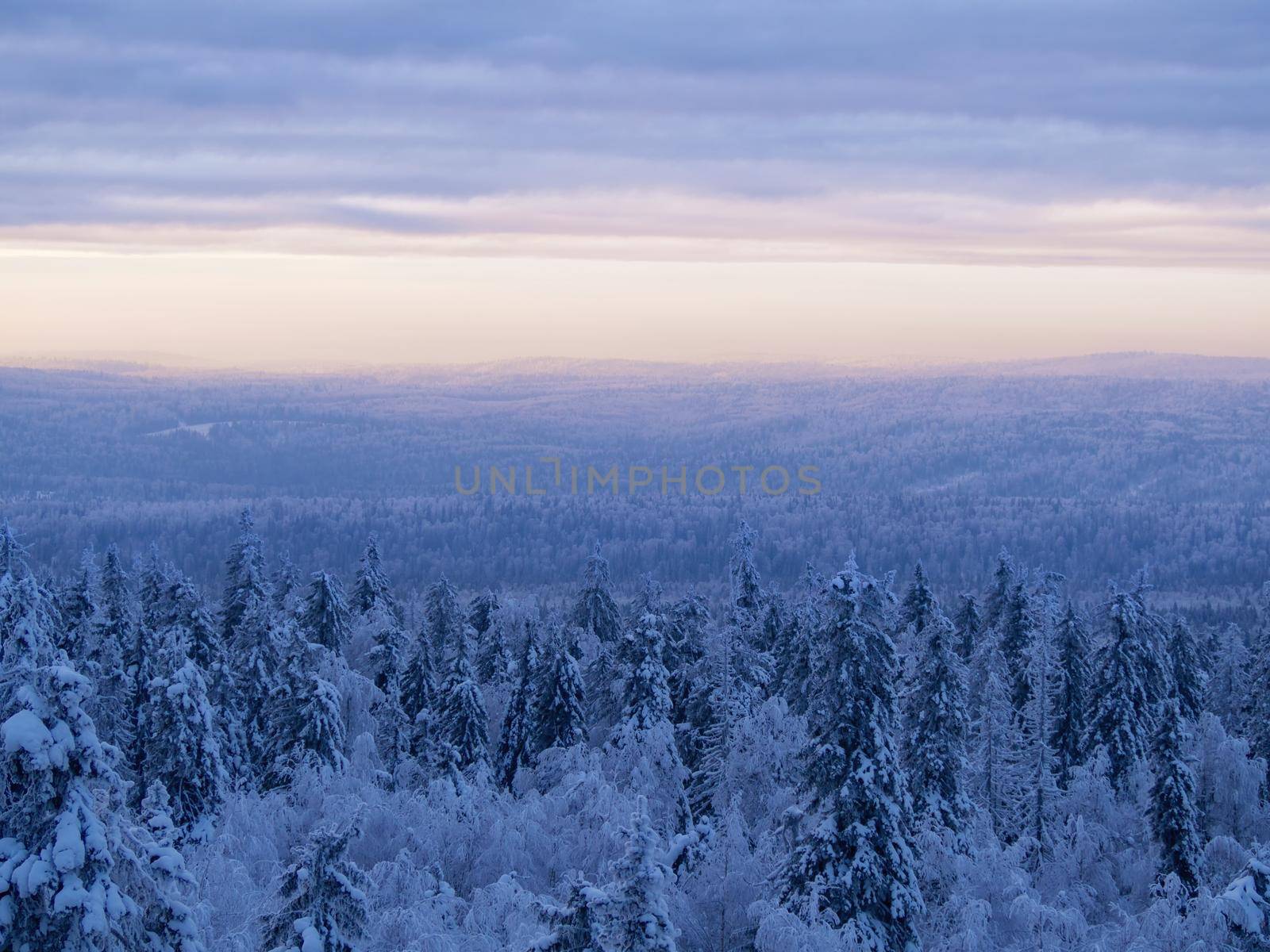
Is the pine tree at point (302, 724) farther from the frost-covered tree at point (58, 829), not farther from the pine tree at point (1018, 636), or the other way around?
the pine tree at point (1018, 636)

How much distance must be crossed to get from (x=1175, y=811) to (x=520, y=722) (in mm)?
22651

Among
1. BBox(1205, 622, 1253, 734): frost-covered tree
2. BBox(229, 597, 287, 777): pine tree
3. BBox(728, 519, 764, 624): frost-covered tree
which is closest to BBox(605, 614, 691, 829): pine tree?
BBox(229, 597, 287, 777): pine tree

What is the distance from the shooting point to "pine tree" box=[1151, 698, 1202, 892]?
3206 centimetres

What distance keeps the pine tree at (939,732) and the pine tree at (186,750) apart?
18.7m

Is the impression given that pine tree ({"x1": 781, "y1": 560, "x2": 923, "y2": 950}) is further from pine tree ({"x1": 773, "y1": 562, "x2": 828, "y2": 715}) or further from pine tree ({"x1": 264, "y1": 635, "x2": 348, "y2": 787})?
pine tree ({"x1": 264, "y1": 635, "x2": 348, "y2": 787})

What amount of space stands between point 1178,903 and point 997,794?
13.6 meters

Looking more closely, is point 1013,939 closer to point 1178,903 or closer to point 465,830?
point 1178,903

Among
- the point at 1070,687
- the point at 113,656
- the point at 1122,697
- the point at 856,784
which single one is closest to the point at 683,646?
the point at 1070,687

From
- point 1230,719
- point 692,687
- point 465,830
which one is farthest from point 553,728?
point 1230,719

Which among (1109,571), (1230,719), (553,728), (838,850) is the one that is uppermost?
(838,850)

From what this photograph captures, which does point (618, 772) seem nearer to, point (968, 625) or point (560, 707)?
point (560, 707)

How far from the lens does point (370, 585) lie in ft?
175

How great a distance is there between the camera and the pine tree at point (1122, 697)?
4056 cm

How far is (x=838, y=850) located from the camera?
2233 cm
